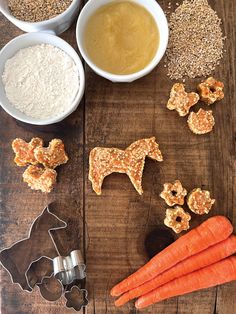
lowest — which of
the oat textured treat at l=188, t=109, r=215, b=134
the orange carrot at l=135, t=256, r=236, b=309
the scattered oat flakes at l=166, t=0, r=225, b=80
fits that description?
the orange carrot at l=135, t=256, r=236, b=309

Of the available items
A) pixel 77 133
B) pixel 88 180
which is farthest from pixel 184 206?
pixel 77 133

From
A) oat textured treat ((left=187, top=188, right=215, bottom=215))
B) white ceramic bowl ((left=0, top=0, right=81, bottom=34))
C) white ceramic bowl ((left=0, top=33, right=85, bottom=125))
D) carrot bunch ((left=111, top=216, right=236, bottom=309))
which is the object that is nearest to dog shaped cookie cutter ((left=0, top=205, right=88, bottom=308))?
carrot bunch ((left=111, top=216, right=236, bottom=309))

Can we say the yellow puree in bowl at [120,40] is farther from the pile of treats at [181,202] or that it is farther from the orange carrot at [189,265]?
the orange carrot at [189,265]

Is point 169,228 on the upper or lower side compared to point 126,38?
lower

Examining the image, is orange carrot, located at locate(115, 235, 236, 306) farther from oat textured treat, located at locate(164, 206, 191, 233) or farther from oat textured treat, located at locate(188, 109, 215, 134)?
oat textured treat, located at locate(188, 109, 215, 134)

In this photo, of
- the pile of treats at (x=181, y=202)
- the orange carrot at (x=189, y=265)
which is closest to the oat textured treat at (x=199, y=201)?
the pile of treats at (x=181, y=202)

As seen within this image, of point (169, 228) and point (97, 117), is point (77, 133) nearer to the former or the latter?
point (97, 117)
